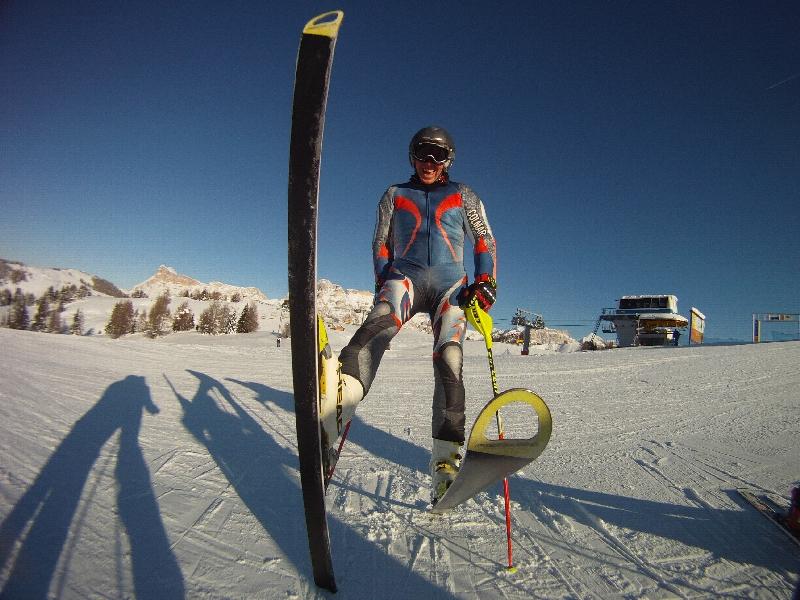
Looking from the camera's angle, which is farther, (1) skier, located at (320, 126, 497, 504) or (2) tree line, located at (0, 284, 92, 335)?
(2) tree line, located at (0, 284, 92, 335)

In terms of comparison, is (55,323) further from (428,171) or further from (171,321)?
(428,171)

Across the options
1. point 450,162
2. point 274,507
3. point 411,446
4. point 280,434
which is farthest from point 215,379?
point 450,162

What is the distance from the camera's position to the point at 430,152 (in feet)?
8.57

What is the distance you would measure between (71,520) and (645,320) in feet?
130

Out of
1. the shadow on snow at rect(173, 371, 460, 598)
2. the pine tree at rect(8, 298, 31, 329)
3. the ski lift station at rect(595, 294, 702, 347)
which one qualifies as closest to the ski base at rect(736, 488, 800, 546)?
the shadow on snow at rect(173, 371, 460, 598)

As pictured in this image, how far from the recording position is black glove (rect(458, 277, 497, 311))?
2.30 m

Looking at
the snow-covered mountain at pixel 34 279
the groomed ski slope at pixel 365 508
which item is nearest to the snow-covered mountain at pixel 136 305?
the snow-covered mountain at pixel 34 279

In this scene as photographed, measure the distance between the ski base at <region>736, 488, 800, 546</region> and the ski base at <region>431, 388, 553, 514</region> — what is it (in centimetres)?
154

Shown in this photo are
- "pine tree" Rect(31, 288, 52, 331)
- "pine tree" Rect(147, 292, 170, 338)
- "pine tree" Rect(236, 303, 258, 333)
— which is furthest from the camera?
"pine tree" Rect(147, 292, 170, 338)

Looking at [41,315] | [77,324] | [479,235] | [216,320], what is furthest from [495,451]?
[41,315]

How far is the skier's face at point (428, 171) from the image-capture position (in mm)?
2639

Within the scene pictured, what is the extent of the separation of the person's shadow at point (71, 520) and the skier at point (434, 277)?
3.11 feet

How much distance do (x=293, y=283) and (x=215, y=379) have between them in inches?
239

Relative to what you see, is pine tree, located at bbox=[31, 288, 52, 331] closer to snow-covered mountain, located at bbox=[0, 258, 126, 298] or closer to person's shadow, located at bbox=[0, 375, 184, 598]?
snow-covered mountain, located at bbox=[0, 258, 126, 298]
